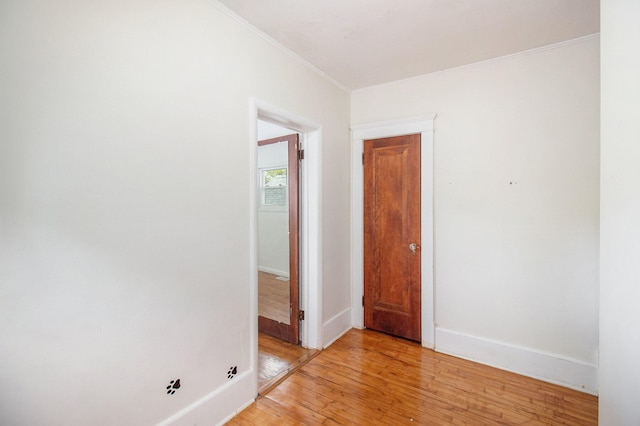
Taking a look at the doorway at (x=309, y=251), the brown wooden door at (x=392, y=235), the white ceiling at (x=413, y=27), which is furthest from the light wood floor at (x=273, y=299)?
the white ceiling at (x=413, y=27)

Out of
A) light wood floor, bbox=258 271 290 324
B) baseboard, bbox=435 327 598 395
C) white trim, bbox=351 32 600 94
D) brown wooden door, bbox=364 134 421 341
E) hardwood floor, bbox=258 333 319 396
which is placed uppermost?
white trim, bbox=351 32 600 94

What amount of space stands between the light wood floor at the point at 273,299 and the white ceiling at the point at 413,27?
102 inches

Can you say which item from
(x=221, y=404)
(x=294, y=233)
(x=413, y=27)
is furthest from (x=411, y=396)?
(x=413, y=27)

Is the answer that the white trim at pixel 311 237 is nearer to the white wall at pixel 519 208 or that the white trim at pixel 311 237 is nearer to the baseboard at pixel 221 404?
the baseboard at pixel 221 404

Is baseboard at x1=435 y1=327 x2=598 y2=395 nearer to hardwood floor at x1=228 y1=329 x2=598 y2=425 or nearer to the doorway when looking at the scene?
hardwood floor at x1=228 y1=329 x2=598 y2=425

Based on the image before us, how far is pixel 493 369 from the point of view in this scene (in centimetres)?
243

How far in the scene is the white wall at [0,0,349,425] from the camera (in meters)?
1.10

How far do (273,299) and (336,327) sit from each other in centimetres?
111

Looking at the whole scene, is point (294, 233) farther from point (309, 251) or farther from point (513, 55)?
point (513, 55)

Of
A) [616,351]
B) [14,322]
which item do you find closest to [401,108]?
[616,351]

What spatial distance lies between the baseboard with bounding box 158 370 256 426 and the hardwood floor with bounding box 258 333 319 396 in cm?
18

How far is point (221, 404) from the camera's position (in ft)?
5.93

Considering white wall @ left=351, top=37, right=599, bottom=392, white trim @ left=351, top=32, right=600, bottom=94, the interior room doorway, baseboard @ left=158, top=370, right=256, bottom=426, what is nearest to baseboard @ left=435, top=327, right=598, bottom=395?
white wall @ left=351, top=37, right=599, bottom=392

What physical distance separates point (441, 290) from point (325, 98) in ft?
7.10
